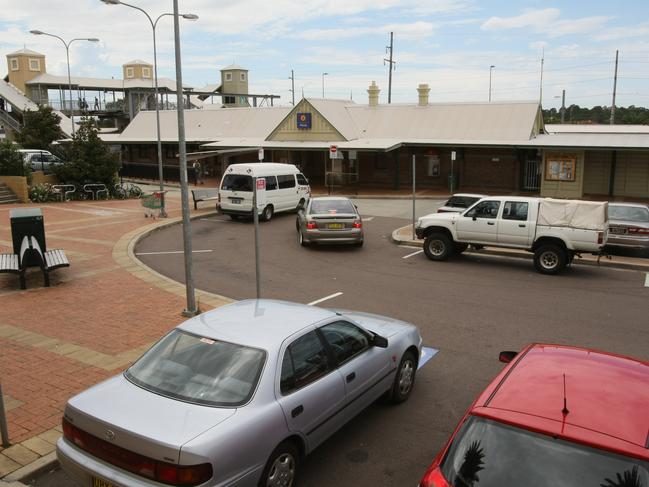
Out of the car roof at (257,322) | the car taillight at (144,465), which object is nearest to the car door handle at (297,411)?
the car roof at (257,322)

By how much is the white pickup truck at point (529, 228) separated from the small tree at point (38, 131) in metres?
36.0

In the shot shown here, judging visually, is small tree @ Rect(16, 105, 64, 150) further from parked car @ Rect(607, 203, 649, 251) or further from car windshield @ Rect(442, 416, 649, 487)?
car windshield @ Rect(442, 416, 649, 487)

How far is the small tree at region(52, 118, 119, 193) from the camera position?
28938 millimetres

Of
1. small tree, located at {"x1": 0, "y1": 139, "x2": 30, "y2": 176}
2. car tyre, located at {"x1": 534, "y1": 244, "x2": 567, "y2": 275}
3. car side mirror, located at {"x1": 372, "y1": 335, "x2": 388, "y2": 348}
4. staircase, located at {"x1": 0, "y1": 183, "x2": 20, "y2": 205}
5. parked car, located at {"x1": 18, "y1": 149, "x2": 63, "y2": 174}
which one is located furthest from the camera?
parked car, located at {"x1": 18, "y1": 149, "x2": 63, "y2": 174}

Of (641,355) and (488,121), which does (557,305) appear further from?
(488,121)

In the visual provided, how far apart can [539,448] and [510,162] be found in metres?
30.7

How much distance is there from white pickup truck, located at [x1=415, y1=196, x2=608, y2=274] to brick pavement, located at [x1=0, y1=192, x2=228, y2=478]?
Answer: 273 inches

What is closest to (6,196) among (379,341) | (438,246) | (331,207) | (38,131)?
(331,207)

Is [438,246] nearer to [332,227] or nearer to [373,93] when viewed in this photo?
[332,227]

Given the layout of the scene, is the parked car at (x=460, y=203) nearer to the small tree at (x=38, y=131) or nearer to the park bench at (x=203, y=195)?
the park bench at (x=203, y=195)

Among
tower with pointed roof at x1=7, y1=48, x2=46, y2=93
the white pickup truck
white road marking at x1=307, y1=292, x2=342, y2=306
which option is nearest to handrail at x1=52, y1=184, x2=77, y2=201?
the white pickup truck

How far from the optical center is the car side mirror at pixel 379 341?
6285 mm

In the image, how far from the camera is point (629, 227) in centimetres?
1574

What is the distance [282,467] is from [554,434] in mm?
2322
